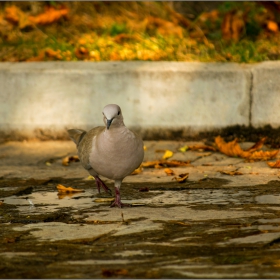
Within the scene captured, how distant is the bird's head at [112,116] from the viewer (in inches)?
173

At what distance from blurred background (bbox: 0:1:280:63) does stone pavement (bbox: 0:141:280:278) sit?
60.1 inches

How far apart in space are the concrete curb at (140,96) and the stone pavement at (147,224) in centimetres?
61

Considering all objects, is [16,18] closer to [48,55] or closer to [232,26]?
[48,55]

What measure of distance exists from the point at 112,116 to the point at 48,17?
4.28 m

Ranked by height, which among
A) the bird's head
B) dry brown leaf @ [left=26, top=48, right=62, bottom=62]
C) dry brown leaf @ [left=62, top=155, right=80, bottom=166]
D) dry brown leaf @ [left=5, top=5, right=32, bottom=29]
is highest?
dry brown leaf @ [left=5, top=5, right=32, bottom=29]

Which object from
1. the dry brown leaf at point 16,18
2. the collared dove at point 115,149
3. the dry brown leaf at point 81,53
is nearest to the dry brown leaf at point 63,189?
the collared dove at point 115,149

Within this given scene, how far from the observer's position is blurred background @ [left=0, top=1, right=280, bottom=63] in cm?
736

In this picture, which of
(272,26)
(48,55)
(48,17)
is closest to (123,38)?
(48,55)

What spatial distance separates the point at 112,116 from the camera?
4.43 metres

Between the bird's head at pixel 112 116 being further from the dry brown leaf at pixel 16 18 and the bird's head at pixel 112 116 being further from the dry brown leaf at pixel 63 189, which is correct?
the dry brown leaf at pixel 16 18

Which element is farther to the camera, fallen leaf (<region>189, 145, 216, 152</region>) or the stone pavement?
fallen leaf (<region>189, 145, 216, 152</region>)

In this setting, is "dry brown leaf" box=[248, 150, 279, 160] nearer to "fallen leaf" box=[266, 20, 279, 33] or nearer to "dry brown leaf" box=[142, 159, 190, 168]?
"dry brown leaf" box=[142, 159, 190, 168]

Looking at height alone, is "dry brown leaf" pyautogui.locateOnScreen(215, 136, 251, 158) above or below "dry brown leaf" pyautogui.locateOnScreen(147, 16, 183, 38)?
below

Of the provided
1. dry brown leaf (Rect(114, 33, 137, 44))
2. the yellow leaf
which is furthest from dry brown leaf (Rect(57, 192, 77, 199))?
dry brown leaf (Rect(114, 33, 137, 44))
